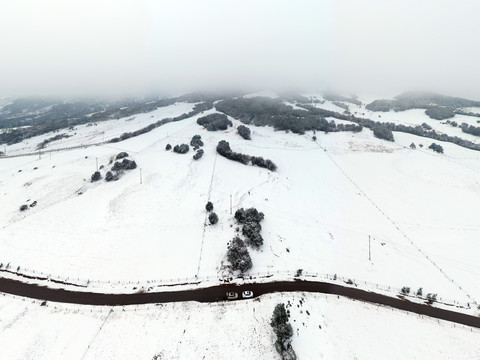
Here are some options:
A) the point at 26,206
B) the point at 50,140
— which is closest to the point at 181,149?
the point at 26,206

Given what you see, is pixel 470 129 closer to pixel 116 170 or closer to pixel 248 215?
pixel 248 215

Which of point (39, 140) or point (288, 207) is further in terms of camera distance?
point (39, 140)

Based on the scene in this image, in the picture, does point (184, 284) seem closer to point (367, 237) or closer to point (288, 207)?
point (288, 207)

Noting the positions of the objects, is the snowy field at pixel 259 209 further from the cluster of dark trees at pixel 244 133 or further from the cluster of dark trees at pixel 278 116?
the cluster of dark trees at pixel 278 116

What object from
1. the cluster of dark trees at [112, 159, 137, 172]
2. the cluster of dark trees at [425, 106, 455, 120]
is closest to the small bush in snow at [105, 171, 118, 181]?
the cluster of dark trees at [112, 159, 137, 172]

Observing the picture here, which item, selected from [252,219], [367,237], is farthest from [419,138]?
[252,219]
